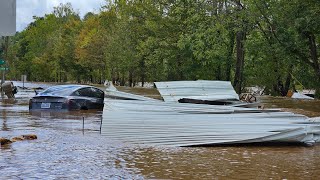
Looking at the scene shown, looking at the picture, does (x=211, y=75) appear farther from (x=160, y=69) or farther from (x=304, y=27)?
(x=304, y=27)

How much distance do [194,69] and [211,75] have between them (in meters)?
2.14

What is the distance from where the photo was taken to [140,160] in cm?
903

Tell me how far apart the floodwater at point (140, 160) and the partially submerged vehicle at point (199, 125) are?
0.93 feet

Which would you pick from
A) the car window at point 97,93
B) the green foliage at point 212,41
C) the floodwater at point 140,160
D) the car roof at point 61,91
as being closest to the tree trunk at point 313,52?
the green foliage at point 212,41

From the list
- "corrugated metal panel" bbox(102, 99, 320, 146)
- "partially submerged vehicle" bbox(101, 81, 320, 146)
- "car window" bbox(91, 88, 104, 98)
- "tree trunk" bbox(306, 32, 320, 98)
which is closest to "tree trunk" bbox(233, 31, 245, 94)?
"tree trunk" bbox(306, 32, 320, 98)

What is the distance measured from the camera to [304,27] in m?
22.4

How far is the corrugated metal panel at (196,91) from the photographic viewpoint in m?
15.4

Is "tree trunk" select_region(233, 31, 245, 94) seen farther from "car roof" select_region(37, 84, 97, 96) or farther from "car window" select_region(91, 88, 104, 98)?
"car roof" select_region(37, 84, 97, 96)

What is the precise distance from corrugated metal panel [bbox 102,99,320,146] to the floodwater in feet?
0.96

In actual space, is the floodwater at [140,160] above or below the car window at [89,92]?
below

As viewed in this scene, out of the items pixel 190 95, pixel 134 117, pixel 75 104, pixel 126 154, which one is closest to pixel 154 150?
pixel 126 154

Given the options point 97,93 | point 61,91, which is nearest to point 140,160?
point 61,91

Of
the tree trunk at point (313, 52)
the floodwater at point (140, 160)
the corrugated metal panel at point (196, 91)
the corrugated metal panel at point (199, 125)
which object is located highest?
the tree trunk at point (313, 52)

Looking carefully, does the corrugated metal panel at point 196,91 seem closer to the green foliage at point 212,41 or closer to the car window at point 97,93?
the car window at point 97,93
